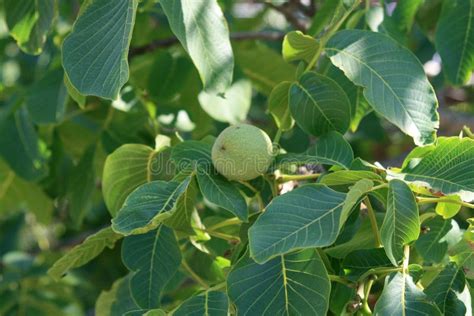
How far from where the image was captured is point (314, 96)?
1483 millimetres

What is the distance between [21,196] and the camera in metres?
2.37

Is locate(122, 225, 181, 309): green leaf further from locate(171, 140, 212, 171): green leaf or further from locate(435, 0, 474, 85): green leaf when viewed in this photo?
locate(435, 0, 474, 85): green leaf

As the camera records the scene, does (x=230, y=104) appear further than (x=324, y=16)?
Yes

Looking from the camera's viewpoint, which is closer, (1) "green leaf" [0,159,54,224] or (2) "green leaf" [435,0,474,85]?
(2) "green leaf" [435,0,474,85]

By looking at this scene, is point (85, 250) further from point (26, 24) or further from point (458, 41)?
point (458, 41)

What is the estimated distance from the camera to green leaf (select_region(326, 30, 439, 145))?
1.34 m

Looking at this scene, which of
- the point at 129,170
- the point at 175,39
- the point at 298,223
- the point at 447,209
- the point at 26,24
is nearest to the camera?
the point at 298,223

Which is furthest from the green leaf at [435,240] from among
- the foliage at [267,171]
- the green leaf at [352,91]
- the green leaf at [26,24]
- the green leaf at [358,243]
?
the green leaf at [26,24]

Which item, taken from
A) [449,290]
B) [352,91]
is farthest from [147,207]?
[352,91]

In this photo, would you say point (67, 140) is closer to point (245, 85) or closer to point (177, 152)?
point (245, 85)

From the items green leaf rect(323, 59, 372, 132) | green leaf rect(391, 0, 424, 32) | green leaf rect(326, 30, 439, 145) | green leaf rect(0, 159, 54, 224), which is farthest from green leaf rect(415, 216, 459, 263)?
green leaf rect(0, 159, 54, 224)

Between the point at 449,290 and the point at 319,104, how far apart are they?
1.35 ft

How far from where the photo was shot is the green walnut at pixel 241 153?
1.37 metres

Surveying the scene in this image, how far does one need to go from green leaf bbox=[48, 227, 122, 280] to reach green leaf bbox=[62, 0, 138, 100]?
30 centimetres
